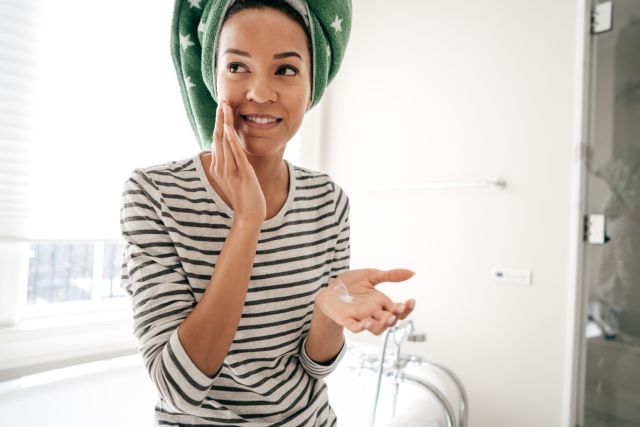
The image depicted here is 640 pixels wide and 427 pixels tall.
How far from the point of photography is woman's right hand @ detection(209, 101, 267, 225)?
0.55 m

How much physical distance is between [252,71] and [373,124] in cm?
163

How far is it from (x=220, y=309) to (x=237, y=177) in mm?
167

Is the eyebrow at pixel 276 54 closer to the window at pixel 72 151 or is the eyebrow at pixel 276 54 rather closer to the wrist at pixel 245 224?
the wrist at pixel 245 224

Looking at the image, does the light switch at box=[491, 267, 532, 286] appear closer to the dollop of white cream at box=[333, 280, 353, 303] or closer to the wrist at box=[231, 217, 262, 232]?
the dollop of white cream at box=[333, 280, 353, 303]

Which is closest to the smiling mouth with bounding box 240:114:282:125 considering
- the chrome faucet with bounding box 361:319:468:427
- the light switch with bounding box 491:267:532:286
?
the chrome faucet with bounding box 361:319:468:427

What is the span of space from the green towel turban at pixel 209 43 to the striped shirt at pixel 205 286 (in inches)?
4.3

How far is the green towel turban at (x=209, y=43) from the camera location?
0.62m

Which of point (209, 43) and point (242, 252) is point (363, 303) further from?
point (209, 43)

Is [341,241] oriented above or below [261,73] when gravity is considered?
below

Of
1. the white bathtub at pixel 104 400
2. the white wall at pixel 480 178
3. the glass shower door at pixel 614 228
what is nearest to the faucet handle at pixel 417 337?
the white bathtub at pixel 104 400

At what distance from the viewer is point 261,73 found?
23.3 inches

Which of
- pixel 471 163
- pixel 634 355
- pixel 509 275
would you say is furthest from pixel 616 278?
pixel 471 163

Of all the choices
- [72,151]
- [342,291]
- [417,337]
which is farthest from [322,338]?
[72,151]

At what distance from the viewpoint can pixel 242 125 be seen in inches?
24.0
